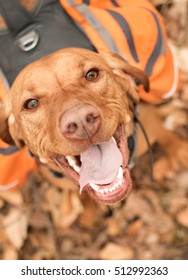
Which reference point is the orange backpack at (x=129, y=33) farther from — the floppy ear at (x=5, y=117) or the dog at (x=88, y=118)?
the floppy ear at (x=5, y=117)

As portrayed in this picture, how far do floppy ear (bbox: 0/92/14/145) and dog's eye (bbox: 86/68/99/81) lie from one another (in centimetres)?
52

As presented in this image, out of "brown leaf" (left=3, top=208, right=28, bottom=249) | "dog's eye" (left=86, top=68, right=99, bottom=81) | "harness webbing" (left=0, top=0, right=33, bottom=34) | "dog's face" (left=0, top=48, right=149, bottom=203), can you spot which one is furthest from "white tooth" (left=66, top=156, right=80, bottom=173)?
"brown leaf" (left=3, top=208, right=28, bottom=249)

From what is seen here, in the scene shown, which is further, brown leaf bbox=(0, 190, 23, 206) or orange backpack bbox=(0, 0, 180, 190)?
brown leaf bbox=(0, 190, 23, 206)

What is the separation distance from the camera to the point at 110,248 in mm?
3164

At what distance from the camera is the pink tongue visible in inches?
89.0

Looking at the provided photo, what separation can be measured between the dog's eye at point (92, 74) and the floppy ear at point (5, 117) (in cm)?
52

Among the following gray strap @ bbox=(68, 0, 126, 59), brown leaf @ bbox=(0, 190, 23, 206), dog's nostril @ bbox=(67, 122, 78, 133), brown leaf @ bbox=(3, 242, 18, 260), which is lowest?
brown leaf @ bbox=(3, 242, 18, 260)

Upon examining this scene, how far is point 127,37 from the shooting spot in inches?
105

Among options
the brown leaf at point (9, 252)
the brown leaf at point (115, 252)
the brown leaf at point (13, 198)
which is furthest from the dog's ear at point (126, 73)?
the brown leaf at point (9, 252)

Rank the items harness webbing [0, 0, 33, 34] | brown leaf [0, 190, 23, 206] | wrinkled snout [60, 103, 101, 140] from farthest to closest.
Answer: brown leaf [0, 190, 23, 206] < harness webbing [0, 0, 33, 34] < wrinkled snout [60, 103, 101, 140]

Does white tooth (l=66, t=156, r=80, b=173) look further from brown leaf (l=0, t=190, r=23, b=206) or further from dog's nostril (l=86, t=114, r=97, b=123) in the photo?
brown leaf (l=0, t=190, r=23, b=206)

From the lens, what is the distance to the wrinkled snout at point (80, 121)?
1951mm

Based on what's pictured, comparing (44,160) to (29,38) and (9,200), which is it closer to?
(29,38)
